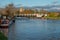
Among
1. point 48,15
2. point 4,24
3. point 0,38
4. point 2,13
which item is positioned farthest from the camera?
point 48,15

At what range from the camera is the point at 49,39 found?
18.4 ft

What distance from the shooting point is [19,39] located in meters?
5.48

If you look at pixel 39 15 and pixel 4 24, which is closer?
pixel 4 24

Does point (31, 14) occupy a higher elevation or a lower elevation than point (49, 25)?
higher

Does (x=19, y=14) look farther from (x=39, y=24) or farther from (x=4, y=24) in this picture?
(x=39, y=24)

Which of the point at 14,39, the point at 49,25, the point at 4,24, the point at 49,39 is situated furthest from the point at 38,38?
the point at 49,25

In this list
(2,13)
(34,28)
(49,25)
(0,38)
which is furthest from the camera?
(49,25)

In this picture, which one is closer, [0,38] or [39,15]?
[0,38]

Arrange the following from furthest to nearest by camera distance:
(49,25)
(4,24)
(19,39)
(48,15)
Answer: (49,25) < (19,39) < (48,15) < (4,24)

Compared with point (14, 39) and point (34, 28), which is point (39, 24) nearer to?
point (34, 28)

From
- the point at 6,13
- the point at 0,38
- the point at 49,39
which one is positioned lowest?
the point at 49,39

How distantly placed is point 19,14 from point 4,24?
42.9 inches

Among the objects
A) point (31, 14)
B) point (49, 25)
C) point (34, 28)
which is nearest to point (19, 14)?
point (31, 14)

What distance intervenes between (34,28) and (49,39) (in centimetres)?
231
